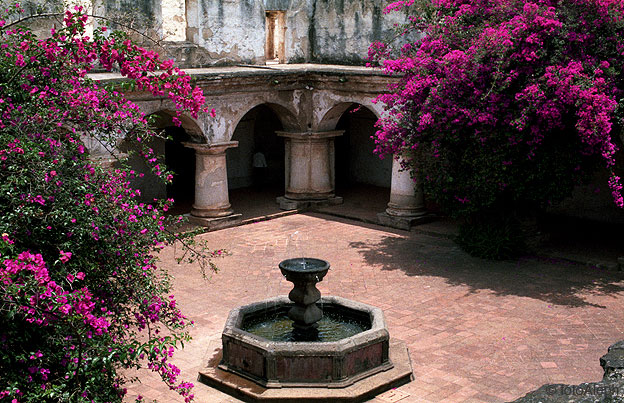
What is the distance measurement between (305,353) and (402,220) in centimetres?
796

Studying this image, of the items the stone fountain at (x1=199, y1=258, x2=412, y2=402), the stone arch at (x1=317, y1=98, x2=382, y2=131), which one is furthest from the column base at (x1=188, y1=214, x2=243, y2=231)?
the stone fountain at (x1=199, y1=258, x2=412, y2=402)

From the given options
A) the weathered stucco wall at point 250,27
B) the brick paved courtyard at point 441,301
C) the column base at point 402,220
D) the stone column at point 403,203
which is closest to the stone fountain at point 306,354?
the brick paved courtyard at point 441,301

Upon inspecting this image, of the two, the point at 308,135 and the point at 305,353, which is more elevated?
Answer: the point at 308,135

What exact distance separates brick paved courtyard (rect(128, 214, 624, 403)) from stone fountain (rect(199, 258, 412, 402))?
0.24m

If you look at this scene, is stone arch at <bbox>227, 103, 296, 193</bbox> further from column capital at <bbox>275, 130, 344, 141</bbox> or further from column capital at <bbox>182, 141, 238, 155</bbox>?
column capital at <bbox>182, 141, 238, 155</bbox>

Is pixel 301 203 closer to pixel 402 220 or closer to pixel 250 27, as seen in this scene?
pixel 402 220

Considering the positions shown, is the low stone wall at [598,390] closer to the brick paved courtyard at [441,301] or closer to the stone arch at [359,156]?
the brick paved courtyard at [441,301]

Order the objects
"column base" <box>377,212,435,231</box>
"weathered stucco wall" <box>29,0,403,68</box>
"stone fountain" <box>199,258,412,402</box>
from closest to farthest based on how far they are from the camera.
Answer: "stone fountain" <box>199,258,412,402</box>
"weathered stucco wall" <box>29,0,403,68</box>
"column base" <box>377,212,435,231</box>

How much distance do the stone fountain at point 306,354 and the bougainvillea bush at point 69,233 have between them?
2294mm

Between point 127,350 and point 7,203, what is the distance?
1395 millimetres

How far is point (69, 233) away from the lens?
19.4 feet

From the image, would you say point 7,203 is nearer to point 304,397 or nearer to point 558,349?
point 304,397

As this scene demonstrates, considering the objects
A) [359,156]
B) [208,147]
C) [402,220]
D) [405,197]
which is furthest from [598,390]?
[359,156]

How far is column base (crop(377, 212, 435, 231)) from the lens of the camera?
16.1m
